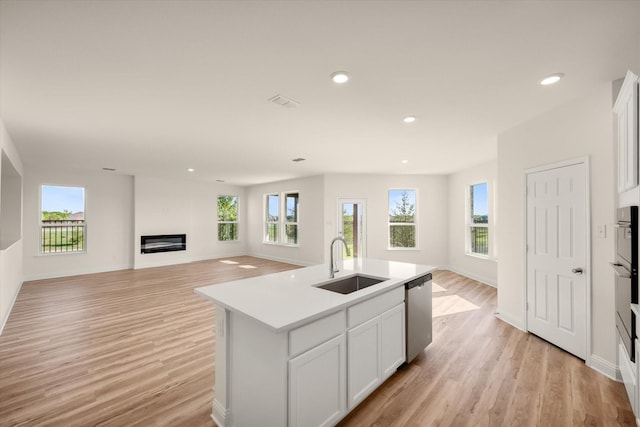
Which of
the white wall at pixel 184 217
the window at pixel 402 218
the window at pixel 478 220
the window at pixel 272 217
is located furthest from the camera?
the window at pixel 272 217

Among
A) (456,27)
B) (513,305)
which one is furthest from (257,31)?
(513,305)

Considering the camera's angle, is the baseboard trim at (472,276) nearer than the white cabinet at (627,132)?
No

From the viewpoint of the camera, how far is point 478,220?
6.36 m

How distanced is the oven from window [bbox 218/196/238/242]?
918cm

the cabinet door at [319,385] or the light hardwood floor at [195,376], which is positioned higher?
the cabinet door at [319,385]

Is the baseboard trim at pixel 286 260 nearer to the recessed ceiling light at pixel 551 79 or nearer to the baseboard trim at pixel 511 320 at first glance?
the baseboard trim at pixel 511 320

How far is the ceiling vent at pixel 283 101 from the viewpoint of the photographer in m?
2.68

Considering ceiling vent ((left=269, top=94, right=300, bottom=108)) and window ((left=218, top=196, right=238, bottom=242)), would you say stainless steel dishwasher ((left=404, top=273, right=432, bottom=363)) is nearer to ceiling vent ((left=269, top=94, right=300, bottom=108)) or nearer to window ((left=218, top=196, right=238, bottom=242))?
ceiling vent ((left=269, top=94, right=300, bottom=108))

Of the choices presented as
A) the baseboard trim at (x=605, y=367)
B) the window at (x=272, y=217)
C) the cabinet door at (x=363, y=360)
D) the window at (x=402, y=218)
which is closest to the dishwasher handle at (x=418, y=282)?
the cabinet door at (x=363, y=360)

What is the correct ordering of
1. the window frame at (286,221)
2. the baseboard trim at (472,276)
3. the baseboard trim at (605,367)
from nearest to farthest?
the baseboard trim at (605,367) < the baseboard trim at (472,276) < the window frame at (286,221)

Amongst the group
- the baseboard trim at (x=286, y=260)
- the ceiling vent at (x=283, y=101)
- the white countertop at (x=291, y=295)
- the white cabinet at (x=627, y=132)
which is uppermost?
the ceiling vent at (x=283, y=101)

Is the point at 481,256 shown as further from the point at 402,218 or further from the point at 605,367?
the point at 605,367

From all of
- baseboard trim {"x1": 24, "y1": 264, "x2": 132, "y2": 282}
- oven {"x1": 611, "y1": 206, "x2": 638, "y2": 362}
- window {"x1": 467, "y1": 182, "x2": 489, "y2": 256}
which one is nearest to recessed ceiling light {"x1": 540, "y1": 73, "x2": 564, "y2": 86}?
oven {"x1": 611, "y1": 206, "x2": 638, "y2": 362}

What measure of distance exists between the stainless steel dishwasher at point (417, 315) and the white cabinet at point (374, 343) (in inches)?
3.0
